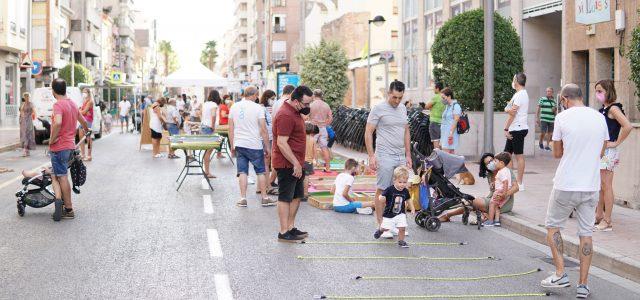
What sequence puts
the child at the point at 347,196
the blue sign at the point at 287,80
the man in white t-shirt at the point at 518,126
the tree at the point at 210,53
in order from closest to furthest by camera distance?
the child at the point at 347,196 < the man in white t-shirt at the point at 518,126 < the blue sign at the point at 287,80 < the tree at the point at 210,53

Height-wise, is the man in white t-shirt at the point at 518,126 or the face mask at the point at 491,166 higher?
the man in white t-shirt at the point at 518,126

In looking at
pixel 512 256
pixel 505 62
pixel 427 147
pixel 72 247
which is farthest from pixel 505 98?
pixel 72 247

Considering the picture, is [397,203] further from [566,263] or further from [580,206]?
[580,206]

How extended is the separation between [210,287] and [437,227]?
14.3 ft

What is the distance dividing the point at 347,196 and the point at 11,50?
39.7 meters

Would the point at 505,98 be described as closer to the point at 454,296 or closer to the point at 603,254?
the point at 603,254

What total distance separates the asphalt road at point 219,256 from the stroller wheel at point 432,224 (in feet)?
0.28

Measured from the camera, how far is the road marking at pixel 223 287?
7.01 metres

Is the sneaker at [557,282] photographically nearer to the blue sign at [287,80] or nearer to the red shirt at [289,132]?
the red shirt at [289,132]

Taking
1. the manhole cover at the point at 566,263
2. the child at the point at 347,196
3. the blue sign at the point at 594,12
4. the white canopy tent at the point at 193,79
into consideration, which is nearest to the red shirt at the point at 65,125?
the child at the point at 347,196

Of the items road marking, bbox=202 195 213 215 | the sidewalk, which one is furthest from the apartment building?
the sidewalk

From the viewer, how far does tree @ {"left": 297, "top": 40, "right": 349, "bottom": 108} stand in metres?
38.8

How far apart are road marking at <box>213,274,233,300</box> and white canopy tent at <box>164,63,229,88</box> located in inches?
1107

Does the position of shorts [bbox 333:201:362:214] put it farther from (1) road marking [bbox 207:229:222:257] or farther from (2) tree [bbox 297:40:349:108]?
(2) tree [bbox 297:40:349:108]
